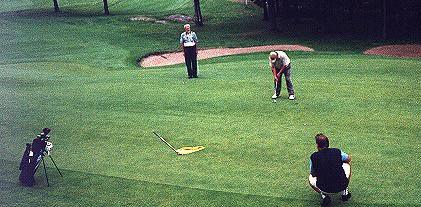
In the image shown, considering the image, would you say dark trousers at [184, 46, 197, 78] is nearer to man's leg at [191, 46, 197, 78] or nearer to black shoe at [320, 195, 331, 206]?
man's leg at [191, 46, 197, 78]

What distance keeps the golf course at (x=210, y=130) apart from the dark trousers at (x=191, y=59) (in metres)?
0.43

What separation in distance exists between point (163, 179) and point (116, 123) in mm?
5378

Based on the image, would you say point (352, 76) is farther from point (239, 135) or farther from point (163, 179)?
point (163, 179)

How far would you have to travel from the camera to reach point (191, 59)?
25.8 metres

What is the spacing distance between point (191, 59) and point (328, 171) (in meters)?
14.2

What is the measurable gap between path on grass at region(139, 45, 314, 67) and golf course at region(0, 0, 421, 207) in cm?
357

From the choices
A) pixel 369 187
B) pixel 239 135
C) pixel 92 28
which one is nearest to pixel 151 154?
pixel 239 135

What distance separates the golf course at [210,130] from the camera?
1383 cm

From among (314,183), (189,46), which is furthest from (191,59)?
(314,183)

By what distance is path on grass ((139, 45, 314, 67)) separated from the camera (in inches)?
1532

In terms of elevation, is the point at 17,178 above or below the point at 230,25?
above

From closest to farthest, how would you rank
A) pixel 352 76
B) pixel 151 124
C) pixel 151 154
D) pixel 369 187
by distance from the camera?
pixel 369 187 → pixel 151 154 → pixel 151 124 → pixel 352 76

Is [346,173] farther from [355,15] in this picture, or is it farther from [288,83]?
[355,15]

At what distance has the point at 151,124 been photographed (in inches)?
757
